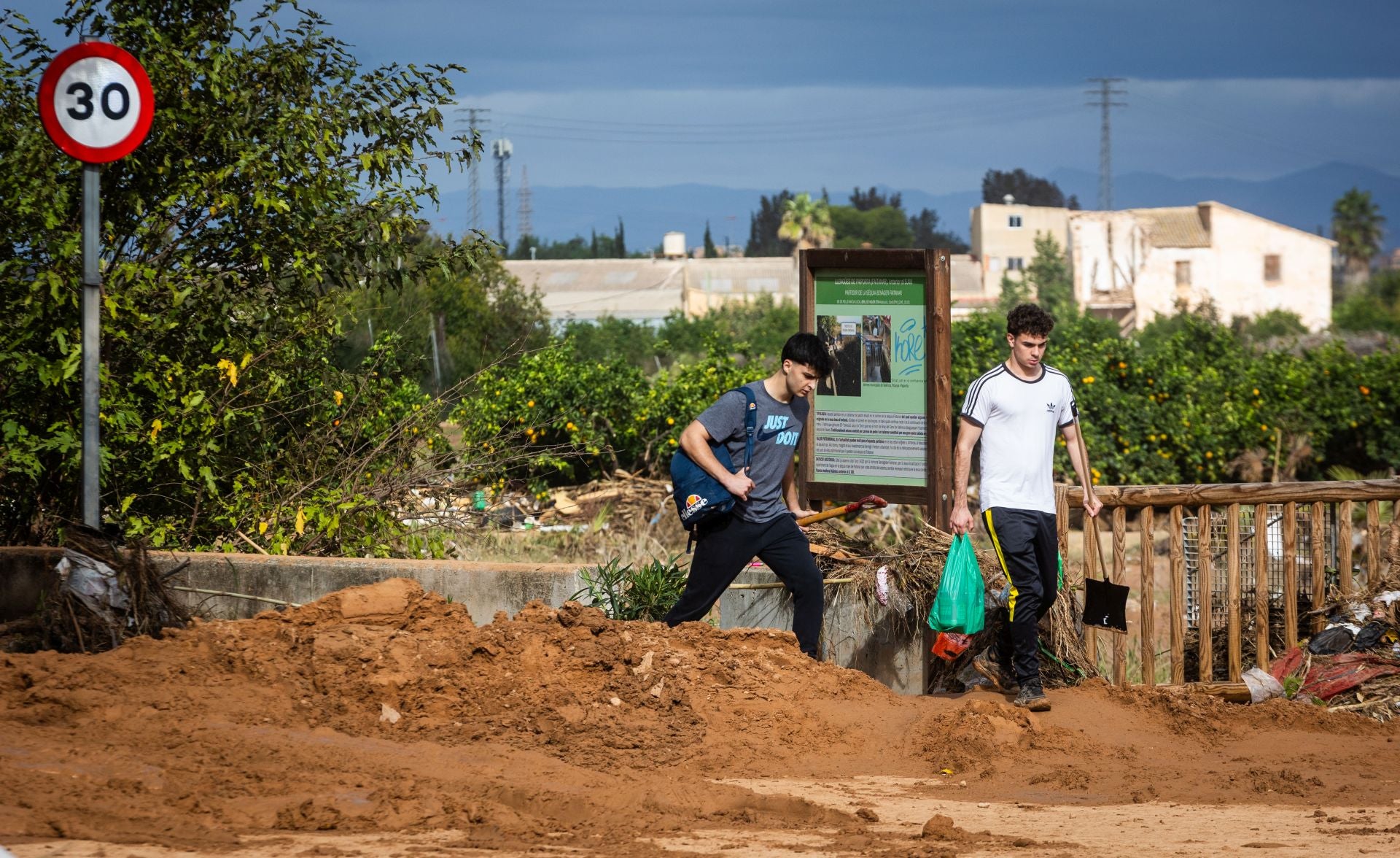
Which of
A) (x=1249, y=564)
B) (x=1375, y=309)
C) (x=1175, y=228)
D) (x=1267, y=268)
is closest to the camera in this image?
(x=1249, y=564)

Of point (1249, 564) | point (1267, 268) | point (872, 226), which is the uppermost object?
point (872, 226)

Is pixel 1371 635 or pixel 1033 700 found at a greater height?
pixel 1371 635

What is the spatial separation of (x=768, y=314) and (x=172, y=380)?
5345 cm

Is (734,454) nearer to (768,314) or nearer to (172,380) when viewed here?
(172,380)

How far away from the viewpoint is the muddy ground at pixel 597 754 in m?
4.87

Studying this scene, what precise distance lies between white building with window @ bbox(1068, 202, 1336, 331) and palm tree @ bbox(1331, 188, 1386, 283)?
149 feet

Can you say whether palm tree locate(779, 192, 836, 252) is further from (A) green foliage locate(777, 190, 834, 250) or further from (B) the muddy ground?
(B) the muddy ground

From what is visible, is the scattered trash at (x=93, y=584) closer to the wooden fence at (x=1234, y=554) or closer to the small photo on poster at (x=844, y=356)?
the small photo on poster at (x=844, y=356)

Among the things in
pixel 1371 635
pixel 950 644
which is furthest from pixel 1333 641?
pixel 950 644

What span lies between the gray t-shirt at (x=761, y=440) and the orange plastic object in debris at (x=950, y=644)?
113 cm

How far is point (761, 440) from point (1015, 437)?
1.32m

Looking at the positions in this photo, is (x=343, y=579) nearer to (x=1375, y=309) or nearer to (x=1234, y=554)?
(x=1234, y=554)

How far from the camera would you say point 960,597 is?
7145 millimetres

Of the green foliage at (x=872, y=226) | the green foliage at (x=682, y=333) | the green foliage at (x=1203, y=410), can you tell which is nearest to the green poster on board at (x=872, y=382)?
the green foliage at (x=1203, y=410)
